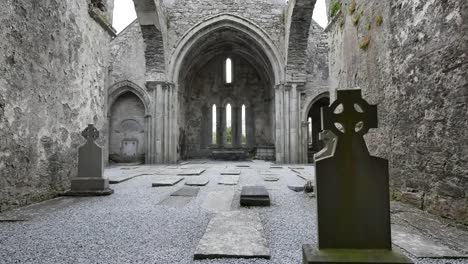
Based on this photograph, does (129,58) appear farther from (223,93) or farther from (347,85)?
(347,85)

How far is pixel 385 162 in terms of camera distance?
1.46 metres

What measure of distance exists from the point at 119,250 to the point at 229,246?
77cm

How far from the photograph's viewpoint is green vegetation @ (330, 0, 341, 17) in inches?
203

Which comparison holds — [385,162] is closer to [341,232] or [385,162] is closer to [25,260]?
[341,232]

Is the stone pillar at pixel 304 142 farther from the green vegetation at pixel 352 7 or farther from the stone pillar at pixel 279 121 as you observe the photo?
the green vegetation at pixel 352 7

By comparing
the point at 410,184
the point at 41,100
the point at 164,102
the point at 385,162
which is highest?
the point at 164,102

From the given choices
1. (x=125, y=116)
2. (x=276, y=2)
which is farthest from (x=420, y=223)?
(x=125, y=116)

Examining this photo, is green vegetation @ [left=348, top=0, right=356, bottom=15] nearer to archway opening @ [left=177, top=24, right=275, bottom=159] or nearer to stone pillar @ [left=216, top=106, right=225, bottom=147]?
archway opening @ [left=177, top=24, right=275, bottom=159]

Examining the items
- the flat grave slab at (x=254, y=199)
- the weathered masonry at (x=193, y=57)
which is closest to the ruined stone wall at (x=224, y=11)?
the weathered masonry at (x=193, y=57)

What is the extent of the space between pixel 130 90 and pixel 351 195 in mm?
13035

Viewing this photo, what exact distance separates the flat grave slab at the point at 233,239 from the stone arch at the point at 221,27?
10.6 metres

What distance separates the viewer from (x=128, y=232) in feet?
7.98

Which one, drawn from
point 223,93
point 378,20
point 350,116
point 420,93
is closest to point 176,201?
point 350,116

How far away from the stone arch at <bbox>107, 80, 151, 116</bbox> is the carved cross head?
482 inches
